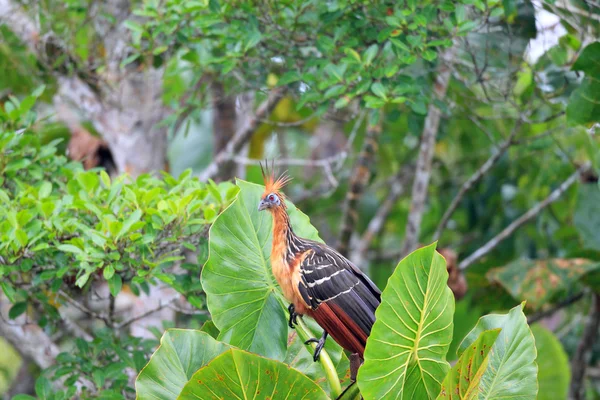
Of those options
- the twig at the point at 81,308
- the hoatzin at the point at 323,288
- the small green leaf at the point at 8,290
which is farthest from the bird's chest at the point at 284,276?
the twig at the point at 81,308

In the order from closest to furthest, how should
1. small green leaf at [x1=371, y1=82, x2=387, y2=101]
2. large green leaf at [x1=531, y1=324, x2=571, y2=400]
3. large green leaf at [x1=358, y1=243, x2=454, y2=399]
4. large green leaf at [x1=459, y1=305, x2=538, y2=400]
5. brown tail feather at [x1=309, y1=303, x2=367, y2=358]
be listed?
large green leaf at [x1=358, y1=243, x2=454, y2=399]
large green leaf at [x1=459, y1=305, x2=538, y2=400]
brown tail feather at [x1=309, y1=303, x2=367, y2=358]
small green leaf at [x1=371, y1=82, x2=387, y2=101]
large green leaf at [x1=531, y1=324, x2=571, y2=400]

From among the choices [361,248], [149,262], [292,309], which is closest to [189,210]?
[149,262]

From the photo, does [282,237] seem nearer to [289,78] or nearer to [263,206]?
[263,206]

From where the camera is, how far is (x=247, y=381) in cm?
237

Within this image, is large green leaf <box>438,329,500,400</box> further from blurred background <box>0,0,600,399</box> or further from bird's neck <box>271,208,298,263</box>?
blurred background <box>0,0,600,399</box>

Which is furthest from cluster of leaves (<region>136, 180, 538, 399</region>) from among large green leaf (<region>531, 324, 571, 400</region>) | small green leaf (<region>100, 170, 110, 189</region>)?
large green leaf (<region>531, 324, 571, 400</region>)

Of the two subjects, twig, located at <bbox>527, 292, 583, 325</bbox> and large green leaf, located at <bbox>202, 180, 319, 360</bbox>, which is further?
twig, located at <bbox>527, 292, 583, 325</bbox>

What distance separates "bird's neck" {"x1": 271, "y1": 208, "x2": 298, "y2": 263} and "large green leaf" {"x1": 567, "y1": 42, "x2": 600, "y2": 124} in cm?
157

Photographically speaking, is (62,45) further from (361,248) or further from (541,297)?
(541,297)

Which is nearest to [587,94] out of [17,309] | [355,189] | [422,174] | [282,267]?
[422,174]

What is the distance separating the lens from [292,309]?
107 inches

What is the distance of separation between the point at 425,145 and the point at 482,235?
4.47 ft

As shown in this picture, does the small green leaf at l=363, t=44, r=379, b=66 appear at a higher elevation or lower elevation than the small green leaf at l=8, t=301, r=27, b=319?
higher

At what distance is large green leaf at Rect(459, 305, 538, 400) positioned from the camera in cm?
248
